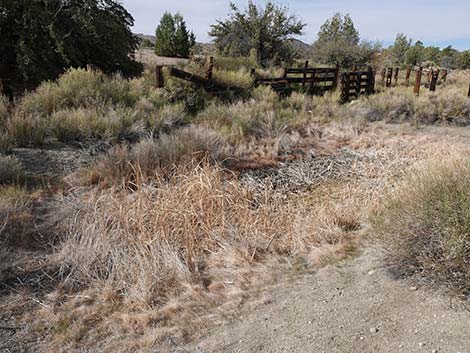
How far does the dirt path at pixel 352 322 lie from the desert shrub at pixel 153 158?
2937mm

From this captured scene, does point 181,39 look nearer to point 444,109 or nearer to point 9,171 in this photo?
A: point 444,109

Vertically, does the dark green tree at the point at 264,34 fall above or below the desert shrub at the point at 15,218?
above

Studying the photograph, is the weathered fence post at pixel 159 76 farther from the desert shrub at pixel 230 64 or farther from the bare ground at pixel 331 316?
the bare ground at pixel 331 316

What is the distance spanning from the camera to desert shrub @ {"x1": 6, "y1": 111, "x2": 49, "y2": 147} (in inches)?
297

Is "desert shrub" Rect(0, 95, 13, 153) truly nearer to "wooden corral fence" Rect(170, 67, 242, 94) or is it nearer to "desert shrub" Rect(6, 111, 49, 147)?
"desert shrub" Rect(6, 111, 49, 147)

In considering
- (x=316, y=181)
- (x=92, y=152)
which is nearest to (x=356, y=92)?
(x=316, y=181)

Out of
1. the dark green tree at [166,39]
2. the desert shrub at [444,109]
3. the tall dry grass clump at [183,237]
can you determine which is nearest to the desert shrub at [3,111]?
the tall dry grass clump at [183,237]

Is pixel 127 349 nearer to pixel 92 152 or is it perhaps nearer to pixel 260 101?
pixel 92 152

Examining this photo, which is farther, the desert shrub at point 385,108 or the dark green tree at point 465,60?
the dark green tree at point 465,60

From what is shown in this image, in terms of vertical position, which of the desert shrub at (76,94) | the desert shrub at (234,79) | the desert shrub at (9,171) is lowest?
the desert shrub at (9,171)

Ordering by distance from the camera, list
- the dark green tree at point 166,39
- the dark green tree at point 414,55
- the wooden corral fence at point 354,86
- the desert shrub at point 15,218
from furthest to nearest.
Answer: the dark green tree at point 414,55
the dark green tree at point 166,39
the wooden corral fence at point 354,86
the desert shrub at point 15,218

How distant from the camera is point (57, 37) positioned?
12.6m

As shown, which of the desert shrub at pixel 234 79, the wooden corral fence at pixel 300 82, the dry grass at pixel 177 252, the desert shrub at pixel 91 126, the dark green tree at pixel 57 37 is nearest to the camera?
the dry grass at pixel 177 252

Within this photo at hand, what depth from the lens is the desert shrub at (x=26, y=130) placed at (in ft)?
24.8
